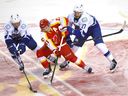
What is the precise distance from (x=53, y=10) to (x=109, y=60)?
Answer: 2.67 meters

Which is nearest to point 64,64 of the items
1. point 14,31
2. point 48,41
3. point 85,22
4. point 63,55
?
point 63,55

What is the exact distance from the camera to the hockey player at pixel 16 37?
6.29 m

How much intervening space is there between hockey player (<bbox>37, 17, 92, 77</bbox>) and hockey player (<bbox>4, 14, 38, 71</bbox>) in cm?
23

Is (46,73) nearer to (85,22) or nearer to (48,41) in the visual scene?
(48,41)

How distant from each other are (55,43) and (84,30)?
445 mm

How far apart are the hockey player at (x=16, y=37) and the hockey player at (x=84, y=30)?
53 centimetres

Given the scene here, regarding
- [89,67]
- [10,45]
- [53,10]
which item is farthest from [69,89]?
[53,10]

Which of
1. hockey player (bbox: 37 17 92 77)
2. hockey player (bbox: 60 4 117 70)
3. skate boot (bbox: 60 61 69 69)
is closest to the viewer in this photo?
hockey player (bbox: 37 17 92 77)

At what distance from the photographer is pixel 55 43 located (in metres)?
6.27

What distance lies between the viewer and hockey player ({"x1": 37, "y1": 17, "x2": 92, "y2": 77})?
623cm

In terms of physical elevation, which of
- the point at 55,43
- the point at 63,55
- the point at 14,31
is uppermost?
the point at 14,31

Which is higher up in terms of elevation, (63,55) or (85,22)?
(85,22)

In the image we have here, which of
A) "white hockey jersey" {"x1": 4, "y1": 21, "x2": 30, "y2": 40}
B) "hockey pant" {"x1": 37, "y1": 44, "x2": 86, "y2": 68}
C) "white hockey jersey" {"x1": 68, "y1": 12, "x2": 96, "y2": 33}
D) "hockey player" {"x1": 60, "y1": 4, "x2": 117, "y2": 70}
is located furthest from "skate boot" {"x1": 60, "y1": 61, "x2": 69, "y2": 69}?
"white hockey jersey" {"x1": 4, "y1": 21, "x2": 30, "y2": 40}

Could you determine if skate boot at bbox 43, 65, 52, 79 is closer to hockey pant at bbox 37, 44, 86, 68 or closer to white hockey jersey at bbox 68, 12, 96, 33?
hockey pant at bbox 37, 44, 86, 68
